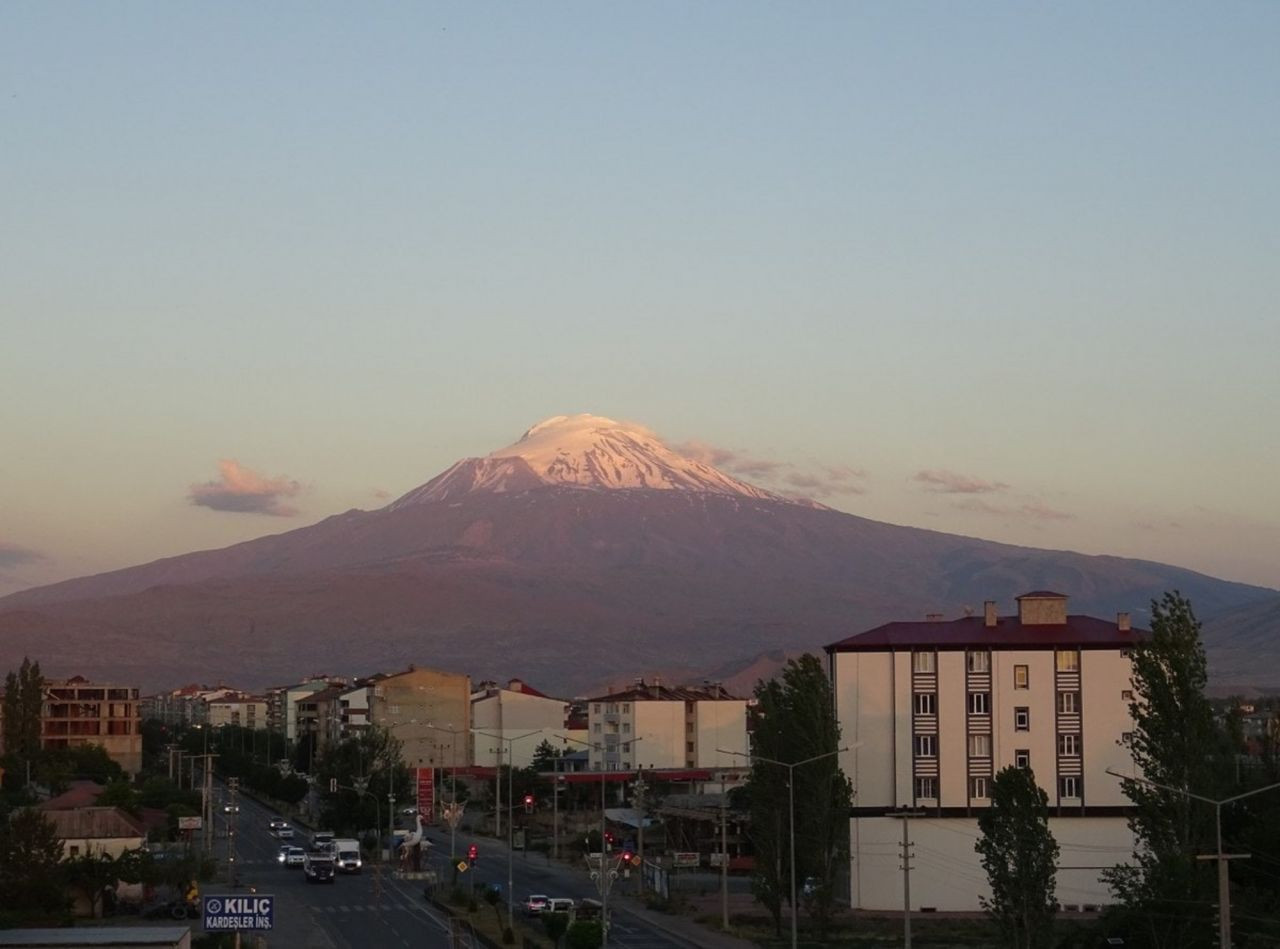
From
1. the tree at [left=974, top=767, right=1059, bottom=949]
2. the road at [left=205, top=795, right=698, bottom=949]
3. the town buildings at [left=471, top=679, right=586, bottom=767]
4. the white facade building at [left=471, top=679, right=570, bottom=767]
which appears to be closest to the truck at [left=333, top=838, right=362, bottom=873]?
the road at [left=205, top=795, right=698, bottom=949]

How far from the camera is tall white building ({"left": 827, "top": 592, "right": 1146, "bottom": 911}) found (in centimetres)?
8338

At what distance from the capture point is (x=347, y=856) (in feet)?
338

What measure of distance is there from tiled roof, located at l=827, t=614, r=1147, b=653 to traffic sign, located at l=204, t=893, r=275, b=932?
1466 inches

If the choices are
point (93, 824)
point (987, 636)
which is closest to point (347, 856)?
point (93, 824)

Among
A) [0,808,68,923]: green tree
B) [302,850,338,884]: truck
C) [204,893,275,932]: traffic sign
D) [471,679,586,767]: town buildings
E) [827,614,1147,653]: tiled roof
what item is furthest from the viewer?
[471,679,586,767]: town buildings

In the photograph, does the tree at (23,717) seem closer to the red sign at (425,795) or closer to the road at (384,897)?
the road at (384,897)

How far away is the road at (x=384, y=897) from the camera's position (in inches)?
2773

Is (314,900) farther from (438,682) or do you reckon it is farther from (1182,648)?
(438,682)

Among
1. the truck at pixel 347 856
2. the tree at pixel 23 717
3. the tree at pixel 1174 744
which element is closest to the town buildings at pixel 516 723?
the tree at pixel 23 717

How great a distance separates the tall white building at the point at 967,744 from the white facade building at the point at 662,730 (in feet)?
247

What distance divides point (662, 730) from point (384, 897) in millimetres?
76088

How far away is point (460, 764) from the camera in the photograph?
18462 cm

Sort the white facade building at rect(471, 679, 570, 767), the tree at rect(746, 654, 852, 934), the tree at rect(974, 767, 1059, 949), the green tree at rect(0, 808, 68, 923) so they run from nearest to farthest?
the tree at rect(974, 767, 1059, 949) → the green tree at rect(0, 808, 68, 923) → the tree at rect(746, 654, 852, 934) → the white facade building at rect(471, 679, 570, 767)

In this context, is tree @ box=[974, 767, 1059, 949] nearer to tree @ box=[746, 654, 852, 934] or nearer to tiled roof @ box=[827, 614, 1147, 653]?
tree @ box=[746, 654, 852, 934]
